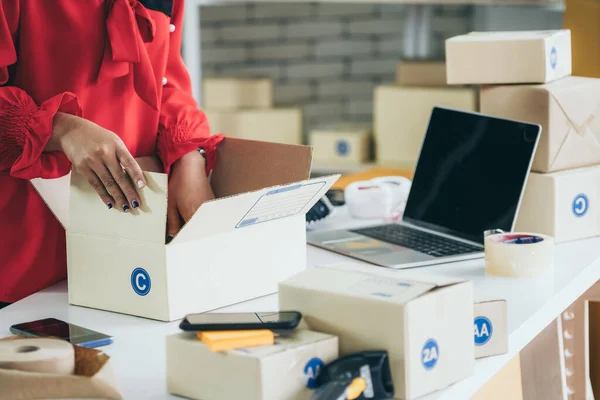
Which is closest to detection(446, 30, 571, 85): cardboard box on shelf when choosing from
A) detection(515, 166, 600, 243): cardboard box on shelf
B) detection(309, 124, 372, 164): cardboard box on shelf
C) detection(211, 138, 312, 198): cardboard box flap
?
detection(515, 166, 600, 243): cardboard box on shelf

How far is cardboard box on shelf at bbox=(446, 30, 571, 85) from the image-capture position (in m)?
1.70

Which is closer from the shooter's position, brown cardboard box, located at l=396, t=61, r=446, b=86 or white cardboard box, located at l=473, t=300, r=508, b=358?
white cardboard box, located at l=473, t=300, r=508, b=358

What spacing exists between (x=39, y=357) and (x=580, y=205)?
1.09 metres

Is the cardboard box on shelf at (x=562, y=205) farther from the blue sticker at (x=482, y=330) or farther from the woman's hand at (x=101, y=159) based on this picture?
the woman's hand at (x=101, y=159)

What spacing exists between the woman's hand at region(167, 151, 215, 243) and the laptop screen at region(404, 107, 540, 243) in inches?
19.2

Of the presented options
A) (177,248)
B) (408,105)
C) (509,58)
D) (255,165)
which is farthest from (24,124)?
(408,105)

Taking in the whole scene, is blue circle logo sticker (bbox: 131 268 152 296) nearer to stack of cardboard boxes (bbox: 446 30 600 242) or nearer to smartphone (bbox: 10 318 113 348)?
smartphone (bbox: 10 318 113 348)

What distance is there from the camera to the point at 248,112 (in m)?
3.40

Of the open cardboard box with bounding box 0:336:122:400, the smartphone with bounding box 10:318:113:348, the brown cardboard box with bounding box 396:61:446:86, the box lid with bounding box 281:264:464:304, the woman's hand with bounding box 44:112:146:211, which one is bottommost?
the smartphone with bounding box 10:318:113:348

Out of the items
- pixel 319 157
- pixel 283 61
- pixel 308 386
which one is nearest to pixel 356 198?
pixel 308 386

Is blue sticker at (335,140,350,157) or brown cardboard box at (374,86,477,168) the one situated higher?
brown cardboard box at (374,86,477,168)

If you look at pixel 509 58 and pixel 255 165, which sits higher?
pixel 509 58

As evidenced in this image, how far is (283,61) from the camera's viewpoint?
14.1 ft

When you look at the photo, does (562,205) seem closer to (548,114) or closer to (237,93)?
(548,114)
